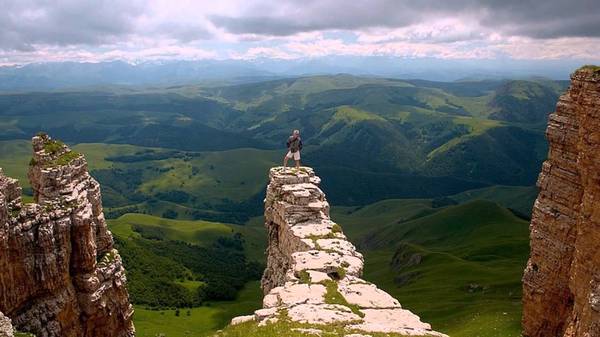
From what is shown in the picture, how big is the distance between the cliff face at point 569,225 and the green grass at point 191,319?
284ft

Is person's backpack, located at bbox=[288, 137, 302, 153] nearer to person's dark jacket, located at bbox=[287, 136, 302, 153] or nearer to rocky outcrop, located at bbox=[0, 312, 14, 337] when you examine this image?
person's dark jacket, located at bbox=[287, 136, 302, 153]

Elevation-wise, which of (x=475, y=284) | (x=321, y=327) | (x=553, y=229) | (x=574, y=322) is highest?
(x=553, y=229)

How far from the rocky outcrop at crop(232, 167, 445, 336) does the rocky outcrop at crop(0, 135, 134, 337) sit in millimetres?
19741

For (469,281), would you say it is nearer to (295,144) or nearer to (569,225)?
(295,144)

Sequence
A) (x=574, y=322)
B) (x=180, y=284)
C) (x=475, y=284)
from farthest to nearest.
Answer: (x=180, y=284)
(x=475, y=284)
(x=574, y=322)

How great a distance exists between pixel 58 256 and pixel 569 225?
4757 centimetres

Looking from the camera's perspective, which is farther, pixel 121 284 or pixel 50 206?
pixel 121 284

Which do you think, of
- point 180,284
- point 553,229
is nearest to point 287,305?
point 553,229

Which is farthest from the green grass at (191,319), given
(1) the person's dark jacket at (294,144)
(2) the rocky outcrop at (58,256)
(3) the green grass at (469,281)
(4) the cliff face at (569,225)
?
(4) the cliff face at (569,225)

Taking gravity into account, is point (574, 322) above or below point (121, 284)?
above

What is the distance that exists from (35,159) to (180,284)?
142 metres

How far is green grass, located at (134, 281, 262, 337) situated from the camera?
125062 millimetres

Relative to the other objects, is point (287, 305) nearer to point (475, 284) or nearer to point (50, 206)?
point (50, 206)

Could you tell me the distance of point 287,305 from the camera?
35812 millimetres
